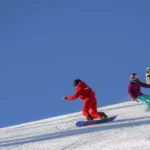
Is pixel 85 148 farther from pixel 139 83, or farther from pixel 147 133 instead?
pixel 139 83

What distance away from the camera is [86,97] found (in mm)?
13023

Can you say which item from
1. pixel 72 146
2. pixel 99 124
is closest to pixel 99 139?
pixel 72 146

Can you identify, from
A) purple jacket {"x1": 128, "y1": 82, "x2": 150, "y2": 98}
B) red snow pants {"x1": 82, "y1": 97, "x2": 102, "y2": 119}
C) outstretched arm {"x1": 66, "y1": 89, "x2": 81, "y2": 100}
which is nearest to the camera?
red snow pants {"x1": 82, "y1": 97, "x2": 102, "y2": 119}

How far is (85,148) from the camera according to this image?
7684mm

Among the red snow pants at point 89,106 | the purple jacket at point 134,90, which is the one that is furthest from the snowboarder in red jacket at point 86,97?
the purple jacket at point 134,90

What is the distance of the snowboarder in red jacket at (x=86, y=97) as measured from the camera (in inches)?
507

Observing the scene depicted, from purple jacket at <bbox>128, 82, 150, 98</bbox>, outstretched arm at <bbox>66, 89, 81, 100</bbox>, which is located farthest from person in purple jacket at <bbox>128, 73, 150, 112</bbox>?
outstretched arm at <bbox>66, 89, 81, 100</bbox>

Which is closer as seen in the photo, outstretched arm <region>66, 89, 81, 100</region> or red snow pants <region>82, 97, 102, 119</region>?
red snow pants <region>82, 97, 102, 119</region>

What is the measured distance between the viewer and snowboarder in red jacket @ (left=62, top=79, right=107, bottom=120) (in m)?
12.9

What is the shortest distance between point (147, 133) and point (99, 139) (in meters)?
1.13

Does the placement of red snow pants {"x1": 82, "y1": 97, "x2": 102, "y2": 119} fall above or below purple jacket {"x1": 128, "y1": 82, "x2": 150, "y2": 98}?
below

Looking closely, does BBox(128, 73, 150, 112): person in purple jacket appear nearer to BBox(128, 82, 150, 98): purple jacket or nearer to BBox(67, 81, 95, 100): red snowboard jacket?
BBox(128, 82, 150, 98): purple jacket

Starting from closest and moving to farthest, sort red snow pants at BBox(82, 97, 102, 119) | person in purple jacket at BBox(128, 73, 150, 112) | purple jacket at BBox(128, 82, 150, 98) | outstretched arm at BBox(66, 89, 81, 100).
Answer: red snow pants at BBox(82, 97, 102, 119) → outstretched arm at BBox(66, 89, 81, 100) → person in purple jacket at BBox(128, 73, 150, 112) → purple jacket at BBox(128, 82, 150, 98)

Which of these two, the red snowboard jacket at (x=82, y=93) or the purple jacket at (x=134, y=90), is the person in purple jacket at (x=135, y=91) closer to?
the purple jacket at (x=134, y=90)
